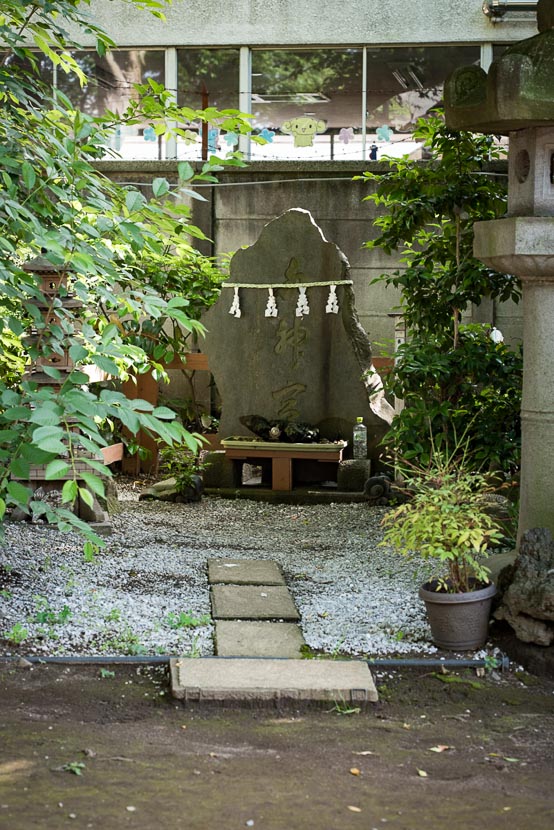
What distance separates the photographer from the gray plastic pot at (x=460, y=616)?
5113 millimetres

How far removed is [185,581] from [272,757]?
2714 mm

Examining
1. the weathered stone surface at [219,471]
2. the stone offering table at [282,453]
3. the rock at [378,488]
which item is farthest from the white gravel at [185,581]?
the weathered stone surface at [219,471]

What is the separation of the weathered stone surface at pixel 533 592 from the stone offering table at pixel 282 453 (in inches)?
189

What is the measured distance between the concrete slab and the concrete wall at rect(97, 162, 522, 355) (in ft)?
26.3

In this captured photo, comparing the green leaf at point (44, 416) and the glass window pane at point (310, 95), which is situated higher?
the glass window pane at point (310, 95)

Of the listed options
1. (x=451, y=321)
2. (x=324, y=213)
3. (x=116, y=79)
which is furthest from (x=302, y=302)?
(x=116, y=79)

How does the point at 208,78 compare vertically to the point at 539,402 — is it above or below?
above

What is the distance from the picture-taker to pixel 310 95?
13.4 m

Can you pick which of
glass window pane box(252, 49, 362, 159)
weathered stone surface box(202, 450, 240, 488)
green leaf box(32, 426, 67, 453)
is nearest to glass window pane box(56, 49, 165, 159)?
glass window pane box(252, 49, 362, 159)

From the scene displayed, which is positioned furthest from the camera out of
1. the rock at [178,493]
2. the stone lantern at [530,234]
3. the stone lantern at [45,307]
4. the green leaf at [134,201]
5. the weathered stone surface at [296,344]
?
the weathered stone surface at [296,344]

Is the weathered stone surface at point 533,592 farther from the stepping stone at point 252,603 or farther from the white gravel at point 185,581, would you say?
the stepping stone at point 252,603

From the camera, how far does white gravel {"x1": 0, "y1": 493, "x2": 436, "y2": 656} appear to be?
5.28 metres

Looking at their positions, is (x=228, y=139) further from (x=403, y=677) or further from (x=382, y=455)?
(x=403, y=677)

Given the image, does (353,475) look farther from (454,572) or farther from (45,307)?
(454,572)
